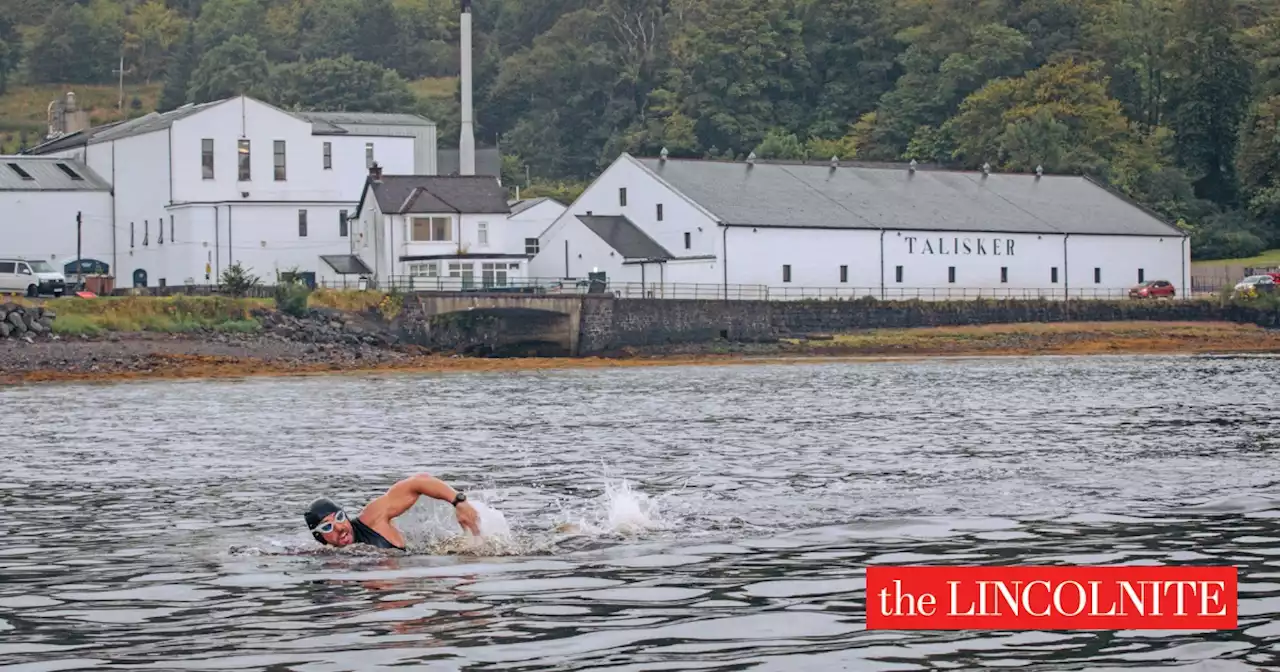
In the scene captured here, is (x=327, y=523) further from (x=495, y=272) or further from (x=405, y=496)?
(x=495, y=272)

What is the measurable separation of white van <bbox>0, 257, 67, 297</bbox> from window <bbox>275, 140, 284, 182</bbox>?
16.9 meters

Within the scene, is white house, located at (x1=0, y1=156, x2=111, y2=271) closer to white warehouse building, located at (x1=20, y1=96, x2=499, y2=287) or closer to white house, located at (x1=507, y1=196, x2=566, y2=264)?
white warehouse building, located at (x1=20, y1=96, x2=499, y2=287)

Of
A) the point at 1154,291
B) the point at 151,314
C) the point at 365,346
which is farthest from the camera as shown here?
the point at 1154,291

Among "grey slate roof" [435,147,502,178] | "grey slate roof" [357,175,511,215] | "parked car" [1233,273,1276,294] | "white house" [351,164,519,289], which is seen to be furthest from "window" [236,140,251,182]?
"grey slate roof" [435,147,502,178]

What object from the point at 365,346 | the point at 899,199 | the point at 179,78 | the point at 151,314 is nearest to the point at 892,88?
the point at 899,199

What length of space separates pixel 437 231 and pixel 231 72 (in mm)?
94661

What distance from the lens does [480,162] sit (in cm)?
14400

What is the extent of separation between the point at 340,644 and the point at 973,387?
126ft

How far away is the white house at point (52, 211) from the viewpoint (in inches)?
3344

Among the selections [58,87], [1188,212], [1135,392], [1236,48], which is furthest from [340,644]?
[58,87]

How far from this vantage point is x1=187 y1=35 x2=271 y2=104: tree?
174 m

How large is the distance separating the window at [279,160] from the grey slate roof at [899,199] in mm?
17107

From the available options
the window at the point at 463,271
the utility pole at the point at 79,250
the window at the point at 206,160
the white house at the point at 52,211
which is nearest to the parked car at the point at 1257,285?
the window at the point at 463,271

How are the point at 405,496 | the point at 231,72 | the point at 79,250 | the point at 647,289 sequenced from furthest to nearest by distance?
the point at 231,72
the point at 647,289
the point at 79,250
the point at 405,496
